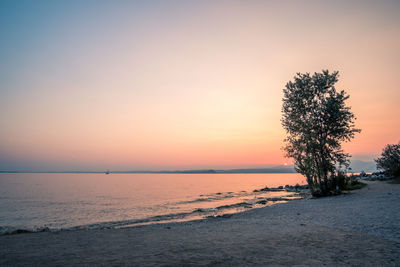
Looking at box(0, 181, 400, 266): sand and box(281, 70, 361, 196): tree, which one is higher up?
box(281, 70, 361, 196): tree

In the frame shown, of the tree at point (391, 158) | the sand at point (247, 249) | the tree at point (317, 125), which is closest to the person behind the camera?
the sand at point (247, 249)

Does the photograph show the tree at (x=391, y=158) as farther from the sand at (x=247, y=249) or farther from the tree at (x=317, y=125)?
the sand at (x=247, y=249)

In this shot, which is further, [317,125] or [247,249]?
[317,125]

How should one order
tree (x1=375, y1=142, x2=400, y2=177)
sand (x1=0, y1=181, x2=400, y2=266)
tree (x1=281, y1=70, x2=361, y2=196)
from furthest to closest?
1. tree (x1=375, y1=142, x2=400, y2=177)
2. tree (x1=281, y1=70, x2=361, y2=196)
3. sand (x1=0, y1=181, x2=400, y2=266)

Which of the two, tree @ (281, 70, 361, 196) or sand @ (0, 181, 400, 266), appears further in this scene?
tree @ (281, 70, 361, 196)

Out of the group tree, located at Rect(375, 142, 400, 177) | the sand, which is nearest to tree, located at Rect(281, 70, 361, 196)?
the sand

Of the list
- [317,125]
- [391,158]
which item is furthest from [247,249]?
[391,158]

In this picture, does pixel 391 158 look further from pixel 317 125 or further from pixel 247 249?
pixel 247 249

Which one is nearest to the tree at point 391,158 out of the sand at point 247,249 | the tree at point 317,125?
the tree at point 317,125

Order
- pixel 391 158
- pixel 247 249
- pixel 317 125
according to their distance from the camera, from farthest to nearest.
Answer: pixel 391 158 → pixel 317 125 → pixel 247 249

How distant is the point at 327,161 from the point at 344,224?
59.9 feet

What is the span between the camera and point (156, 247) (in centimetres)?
1092

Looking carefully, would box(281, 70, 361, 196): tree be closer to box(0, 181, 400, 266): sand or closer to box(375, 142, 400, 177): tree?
box(0, 181, 400, 266): sand

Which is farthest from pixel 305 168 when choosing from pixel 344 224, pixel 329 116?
pixel 344 224
